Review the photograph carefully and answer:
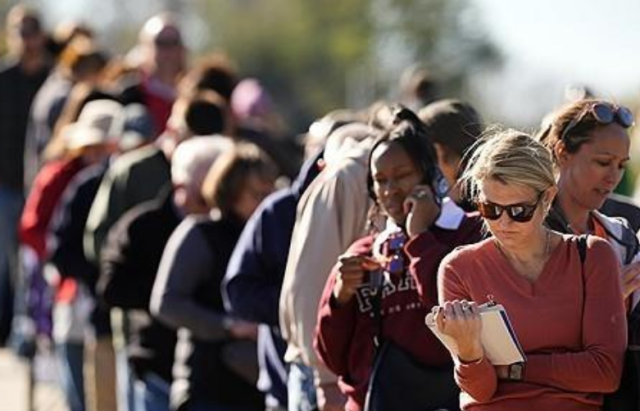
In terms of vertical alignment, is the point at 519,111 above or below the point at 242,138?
below

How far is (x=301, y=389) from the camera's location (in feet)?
27.7

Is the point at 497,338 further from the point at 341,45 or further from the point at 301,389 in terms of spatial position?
the point at 341,45

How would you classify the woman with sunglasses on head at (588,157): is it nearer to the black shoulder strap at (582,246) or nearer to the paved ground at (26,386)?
the black shoulder strap at (582,246)

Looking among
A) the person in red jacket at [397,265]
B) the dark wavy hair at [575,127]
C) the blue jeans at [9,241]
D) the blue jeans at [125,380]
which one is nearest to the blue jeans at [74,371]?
the blue jeans at [125,380]

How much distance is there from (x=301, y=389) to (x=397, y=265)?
1.29 meters

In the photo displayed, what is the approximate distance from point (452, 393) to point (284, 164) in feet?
19.1

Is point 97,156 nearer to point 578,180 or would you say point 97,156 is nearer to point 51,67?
point 51,67

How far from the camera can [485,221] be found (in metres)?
6.64

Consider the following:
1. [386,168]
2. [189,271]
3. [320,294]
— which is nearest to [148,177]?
[189,271]

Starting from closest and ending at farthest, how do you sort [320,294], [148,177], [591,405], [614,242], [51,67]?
[591,405] < [614,242] < [320,294] < [148,177] < [51,67]

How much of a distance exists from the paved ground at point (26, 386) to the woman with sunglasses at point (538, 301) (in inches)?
341

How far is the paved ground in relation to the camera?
15.4 meters

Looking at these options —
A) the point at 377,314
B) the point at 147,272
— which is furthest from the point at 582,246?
the point at 147,272

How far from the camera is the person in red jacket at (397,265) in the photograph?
23.7ft
